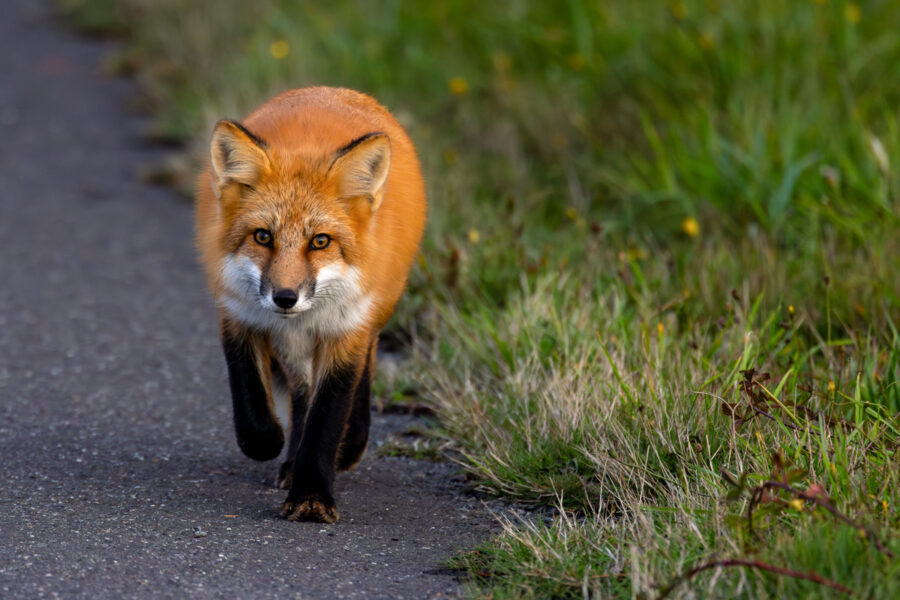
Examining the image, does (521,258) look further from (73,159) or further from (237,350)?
(73,159)

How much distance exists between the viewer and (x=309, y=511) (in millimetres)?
3945

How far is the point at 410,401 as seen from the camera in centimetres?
524

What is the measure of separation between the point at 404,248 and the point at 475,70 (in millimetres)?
5057

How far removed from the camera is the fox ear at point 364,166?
3.83 meters

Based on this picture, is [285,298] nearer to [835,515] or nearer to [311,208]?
[311,208]

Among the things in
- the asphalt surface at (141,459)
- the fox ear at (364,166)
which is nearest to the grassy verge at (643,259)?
the asphalt surface at (141,459)

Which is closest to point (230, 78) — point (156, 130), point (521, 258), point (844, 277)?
point (156, 130)

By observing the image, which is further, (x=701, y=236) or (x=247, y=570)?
(x=701, y=236)

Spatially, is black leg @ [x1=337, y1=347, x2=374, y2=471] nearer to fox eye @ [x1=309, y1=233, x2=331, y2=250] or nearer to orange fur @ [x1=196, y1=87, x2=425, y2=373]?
orange fur @ [x1=196, y1=87, x2=425, y2=373]

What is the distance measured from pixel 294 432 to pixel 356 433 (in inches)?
10.9

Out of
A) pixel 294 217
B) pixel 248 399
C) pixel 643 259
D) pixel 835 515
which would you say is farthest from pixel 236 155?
pixel 643 259

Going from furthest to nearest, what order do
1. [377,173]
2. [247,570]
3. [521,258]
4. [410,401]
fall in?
[521,258] → [410,401] → [377,173] → [247,570]

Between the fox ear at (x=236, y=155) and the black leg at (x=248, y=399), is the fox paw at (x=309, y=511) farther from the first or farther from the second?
the fox ear at (x=236, y=155)

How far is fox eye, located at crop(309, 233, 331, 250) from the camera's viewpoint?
3.79 meters
